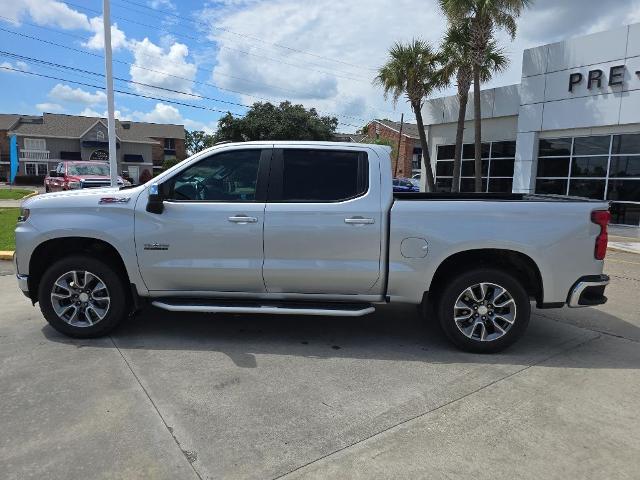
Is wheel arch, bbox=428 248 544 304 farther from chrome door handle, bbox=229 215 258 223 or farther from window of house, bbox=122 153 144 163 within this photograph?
window of house, bbox=122 153 144 163

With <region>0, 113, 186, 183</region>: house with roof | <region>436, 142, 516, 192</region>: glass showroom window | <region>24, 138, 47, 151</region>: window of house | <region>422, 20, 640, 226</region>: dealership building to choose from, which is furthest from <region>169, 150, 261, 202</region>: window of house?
<region>24, 138, 47, 151</region>: window of house

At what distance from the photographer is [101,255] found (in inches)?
190

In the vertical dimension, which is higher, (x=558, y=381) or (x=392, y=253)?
(x=392, y=253)

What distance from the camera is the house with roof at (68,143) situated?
5597 cm

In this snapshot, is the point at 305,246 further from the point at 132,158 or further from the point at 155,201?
the point at 132,158

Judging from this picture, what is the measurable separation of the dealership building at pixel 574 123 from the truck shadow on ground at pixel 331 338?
486 inches

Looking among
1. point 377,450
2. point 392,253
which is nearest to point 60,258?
point 392,253

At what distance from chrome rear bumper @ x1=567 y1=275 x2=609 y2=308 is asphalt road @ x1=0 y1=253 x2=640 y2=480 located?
55cm

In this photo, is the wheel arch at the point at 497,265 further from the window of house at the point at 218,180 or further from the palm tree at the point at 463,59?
the palm tree at the point at 463,59

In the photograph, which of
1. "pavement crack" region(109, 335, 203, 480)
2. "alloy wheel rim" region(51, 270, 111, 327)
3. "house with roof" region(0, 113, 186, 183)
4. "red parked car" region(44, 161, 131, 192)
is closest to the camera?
"pavement crack" region(109, 335, 203, 480)

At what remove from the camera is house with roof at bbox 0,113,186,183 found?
56.0 metres

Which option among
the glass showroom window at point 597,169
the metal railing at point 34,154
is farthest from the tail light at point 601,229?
the metal railing at point 34,154

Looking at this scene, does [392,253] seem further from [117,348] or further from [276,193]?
[117,348]

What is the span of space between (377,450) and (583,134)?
1716 centimetres
